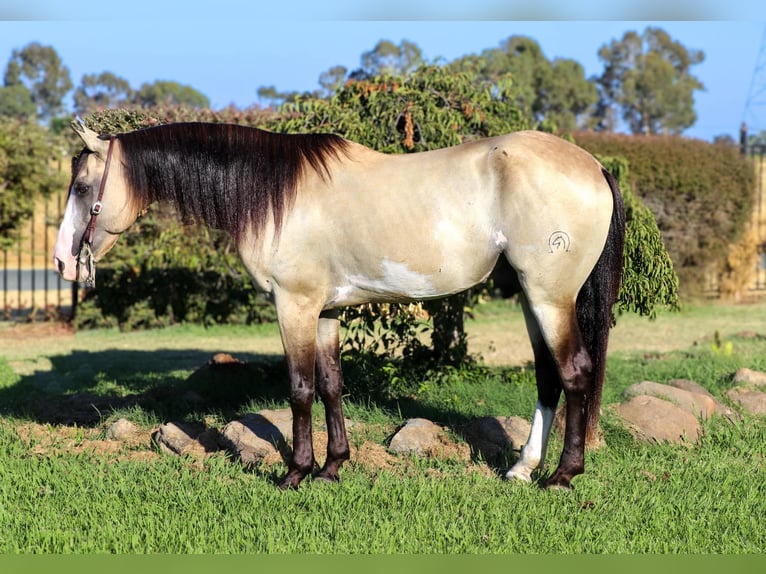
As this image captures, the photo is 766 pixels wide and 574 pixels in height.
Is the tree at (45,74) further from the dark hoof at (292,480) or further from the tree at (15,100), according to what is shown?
the dark hoof at (292,480)

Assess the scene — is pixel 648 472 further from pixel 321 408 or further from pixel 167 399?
pixel 167 399

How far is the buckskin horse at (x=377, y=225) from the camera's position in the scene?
466cm

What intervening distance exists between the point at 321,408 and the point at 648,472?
2.40 meters

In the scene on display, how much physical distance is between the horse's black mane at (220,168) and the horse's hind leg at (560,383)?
59.8 inches

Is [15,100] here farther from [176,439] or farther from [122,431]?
[176,439]

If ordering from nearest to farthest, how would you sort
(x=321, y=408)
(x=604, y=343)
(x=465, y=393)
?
1. (x=604, y=343)
2. (x=321, y=408)
3. (x=465, y=393)

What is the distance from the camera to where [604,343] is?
497cm

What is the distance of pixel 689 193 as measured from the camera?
48.3 ft

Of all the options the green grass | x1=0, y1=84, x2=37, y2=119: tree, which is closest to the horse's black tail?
the green grass

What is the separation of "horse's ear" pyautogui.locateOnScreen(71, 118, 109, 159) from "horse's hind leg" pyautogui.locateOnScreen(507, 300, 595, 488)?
8.48 ft

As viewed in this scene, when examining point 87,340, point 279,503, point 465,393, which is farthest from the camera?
point 87,340

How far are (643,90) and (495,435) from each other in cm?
4230

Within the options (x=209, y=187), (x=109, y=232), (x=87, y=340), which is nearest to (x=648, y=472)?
(x=209, y=187)

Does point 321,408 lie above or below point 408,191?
below
